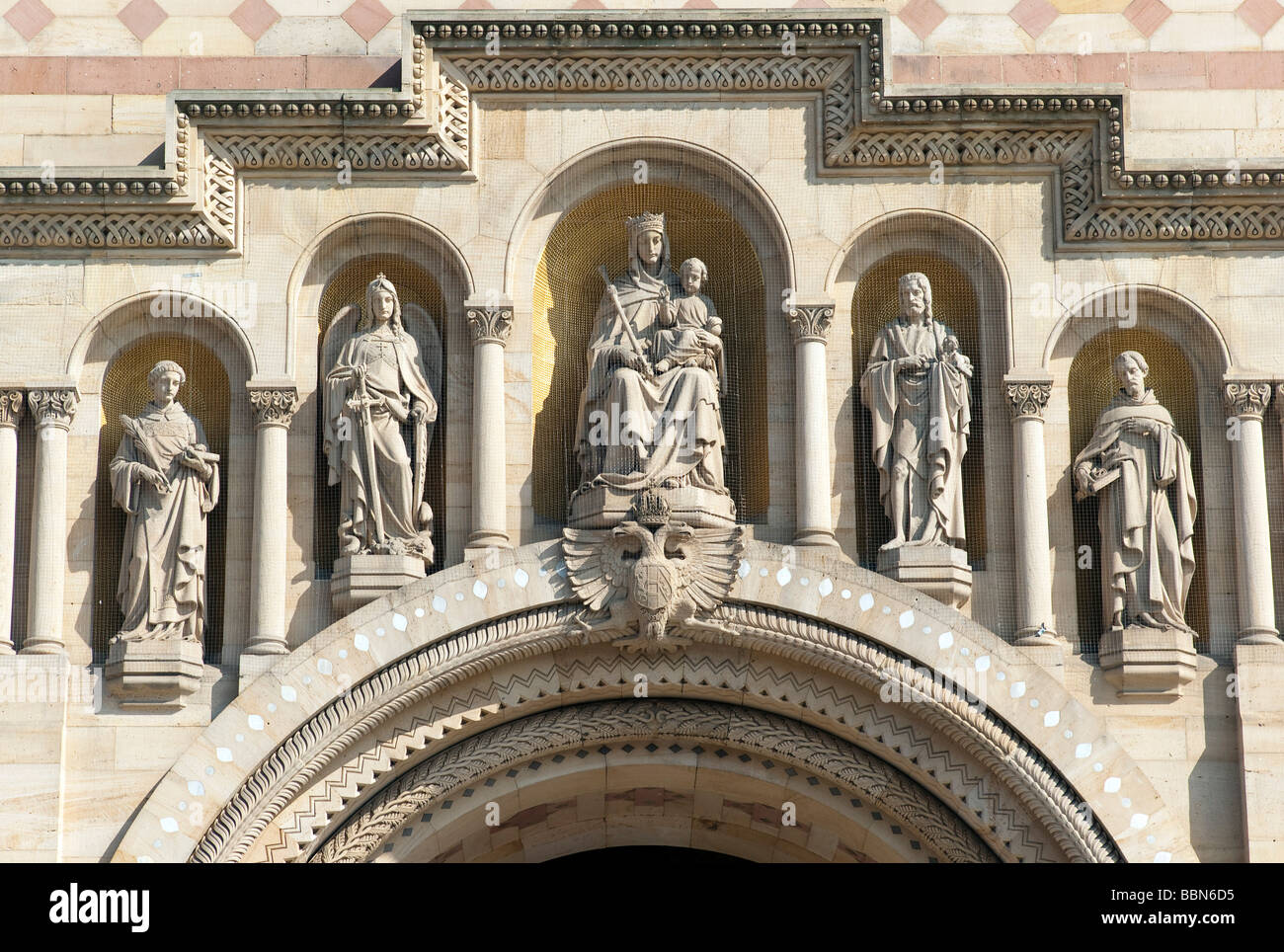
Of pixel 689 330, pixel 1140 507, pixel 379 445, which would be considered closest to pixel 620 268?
pixel 689 330

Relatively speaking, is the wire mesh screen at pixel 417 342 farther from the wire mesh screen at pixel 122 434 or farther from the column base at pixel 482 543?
the wire mesh screen at pixel 122 434

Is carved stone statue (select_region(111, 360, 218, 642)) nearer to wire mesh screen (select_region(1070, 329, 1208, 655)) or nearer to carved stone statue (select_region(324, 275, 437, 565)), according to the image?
carved stone statue (select_region(324, 275, 437, 565))

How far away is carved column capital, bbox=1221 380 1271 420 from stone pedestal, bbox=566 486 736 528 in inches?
156

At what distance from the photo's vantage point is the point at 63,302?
66.9 ft

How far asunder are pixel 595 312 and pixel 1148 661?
17.0 feet

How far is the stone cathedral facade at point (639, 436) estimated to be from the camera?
1952 centimetres

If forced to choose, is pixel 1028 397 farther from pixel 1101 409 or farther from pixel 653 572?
pixel 653 572

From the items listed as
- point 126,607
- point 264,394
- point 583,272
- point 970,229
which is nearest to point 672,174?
point 583,272

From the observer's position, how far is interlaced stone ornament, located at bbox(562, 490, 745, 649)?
770 inches

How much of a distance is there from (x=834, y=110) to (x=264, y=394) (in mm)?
4993

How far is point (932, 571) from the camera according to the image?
1972 centimetres

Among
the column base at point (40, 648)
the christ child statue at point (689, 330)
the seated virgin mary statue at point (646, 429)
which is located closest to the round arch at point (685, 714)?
the seated virgin mary statue at point (646, 429)

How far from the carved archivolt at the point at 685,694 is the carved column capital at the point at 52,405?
10.2 ft
